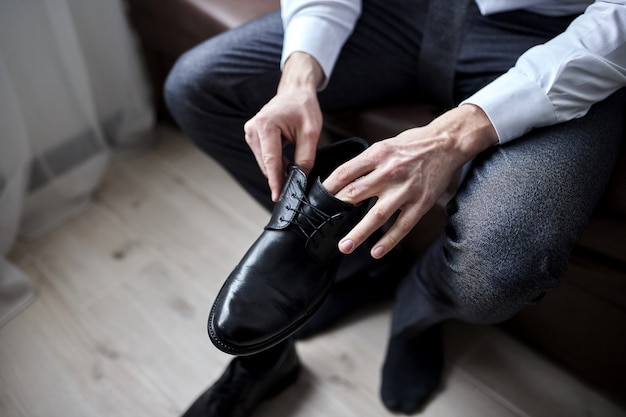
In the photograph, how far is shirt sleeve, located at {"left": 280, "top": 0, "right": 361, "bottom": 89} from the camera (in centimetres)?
74

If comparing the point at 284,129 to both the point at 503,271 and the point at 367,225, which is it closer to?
the point at 367,225

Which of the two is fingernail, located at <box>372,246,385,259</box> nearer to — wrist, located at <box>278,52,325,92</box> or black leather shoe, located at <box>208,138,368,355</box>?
black leather shoe, located at <box>208,138,368,355</box>

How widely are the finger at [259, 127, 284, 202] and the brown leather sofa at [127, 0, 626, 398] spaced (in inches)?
9.0

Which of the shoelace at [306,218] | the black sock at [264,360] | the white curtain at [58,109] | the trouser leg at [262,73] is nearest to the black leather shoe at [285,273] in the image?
the shoelace at [306,218]

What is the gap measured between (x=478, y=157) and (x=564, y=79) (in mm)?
139

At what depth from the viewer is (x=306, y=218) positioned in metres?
0.63

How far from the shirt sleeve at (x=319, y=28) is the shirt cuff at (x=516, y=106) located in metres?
0.27

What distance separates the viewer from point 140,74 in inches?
51.0

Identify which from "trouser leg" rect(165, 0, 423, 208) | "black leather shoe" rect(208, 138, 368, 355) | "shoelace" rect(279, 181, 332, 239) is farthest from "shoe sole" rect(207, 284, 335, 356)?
"trouser leg" rect(165, 0, 423, 208)

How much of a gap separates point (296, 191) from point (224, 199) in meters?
0.59

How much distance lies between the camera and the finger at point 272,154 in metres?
0.65

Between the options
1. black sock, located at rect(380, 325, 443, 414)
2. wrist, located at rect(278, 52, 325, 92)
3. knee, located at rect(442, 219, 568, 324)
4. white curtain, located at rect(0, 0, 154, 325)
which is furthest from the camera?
white curtain, located at rect(0, 0, 154, 325)

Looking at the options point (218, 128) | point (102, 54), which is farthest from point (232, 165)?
point (102, 54)

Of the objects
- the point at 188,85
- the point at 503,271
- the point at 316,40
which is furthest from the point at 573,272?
the point at 188,85
